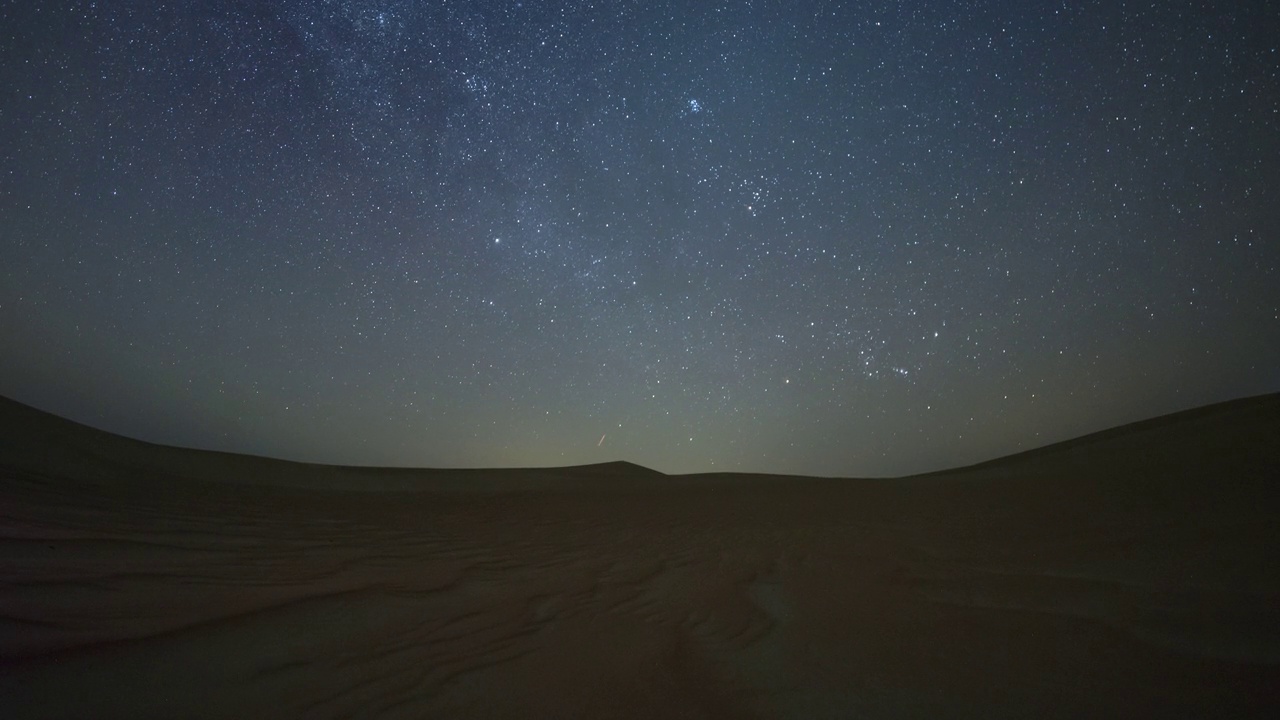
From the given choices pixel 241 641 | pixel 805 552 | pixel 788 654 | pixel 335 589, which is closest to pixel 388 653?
pixel 241 641

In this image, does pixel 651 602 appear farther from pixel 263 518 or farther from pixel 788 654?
pixel 263 518

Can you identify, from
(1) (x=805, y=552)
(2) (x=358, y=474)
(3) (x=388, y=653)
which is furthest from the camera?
(2) (x=358, y=474)

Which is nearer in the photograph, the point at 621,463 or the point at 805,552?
the point at 805,552

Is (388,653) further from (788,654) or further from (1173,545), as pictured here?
(1173,545)

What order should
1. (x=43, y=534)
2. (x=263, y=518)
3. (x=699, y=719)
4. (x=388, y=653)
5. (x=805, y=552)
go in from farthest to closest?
1. (x=263, y=518)
2. (x=805, y=552)
3. (x=43, y=534)
4. (x=388, y=653)
5. (x=699, y=719)

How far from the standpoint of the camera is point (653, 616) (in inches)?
134

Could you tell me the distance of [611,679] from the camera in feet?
7.83

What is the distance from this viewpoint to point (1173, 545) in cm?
457

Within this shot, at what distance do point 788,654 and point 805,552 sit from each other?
336 cm

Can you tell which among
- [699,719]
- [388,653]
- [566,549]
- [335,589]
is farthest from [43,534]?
[699,719]

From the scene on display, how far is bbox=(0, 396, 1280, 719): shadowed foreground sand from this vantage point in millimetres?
2139

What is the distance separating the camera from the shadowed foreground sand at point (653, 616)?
2.14 m

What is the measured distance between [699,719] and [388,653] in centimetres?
162

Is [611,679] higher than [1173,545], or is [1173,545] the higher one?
[1173,545]
